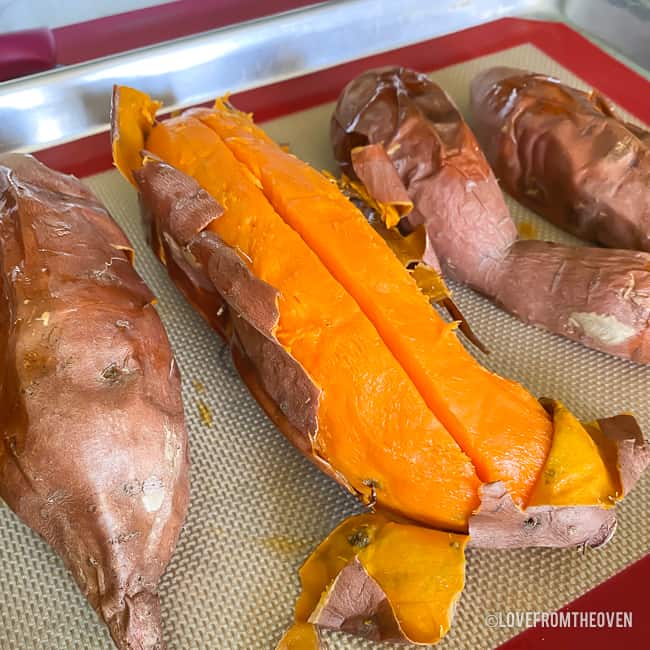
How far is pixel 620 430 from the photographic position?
1050mm

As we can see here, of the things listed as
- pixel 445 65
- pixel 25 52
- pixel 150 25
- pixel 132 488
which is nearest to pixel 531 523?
pixel 132 488

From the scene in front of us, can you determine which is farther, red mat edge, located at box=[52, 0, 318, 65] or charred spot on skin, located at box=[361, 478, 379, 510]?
red mat edge, located at box=[52, 0, 318, 65]

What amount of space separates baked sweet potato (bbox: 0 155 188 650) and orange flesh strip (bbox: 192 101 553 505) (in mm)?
268

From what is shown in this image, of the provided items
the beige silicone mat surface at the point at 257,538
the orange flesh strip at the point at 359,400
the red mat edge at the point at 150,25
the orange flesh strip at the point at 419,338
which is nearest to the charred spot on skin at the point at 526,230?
the beige silicone mat surface at the point at 257,538

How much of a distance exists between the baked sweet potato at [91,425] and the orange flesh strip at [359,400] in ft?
0.60

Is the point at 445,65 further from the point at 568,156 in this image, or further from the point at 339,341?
the point at 339,341

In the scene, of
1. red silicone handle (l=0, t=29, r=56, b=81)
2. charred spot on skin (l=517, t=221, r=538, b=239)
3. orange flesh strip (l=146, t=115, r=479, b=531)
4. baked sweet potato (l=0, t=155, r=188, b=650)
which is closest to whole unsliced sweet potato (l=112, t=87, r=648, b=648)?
orange flesh strip (l=146, t=115, r=479, b=531)

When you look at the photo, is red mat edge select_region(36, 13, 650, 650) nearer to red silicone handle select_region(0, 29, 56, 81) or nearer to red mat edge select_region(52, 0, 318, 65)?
red mat edge select_region(52, 0, 318, 65)

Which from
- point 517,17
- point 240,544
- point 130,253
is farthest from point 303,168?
point 517,17

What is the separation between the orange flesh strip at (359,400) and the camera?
95 centimetres

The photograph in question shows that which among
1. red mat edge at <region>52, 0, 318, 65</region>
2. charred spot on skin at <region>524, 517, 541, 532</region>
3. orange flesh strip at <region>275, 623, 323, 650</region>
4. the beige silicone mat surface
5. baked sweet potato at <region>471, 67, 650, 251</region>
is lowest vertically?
orange flesh strip at <region>275, 623, 323, 650</region>

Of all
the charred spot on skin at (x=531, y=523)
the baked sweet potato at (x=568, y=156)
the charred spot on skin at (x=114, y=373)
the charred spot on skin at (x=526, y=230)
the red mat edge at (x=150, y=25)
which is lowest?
the charred spot on skin at (x=531, y=523)

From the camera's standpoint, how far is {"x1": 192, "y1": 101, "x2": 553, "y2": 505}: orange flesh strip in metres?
0.96

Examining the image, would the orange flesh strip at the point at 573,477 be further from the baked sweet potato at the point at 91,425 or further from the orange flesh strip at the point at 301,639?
the baked sweet potato at the point at 91,425
